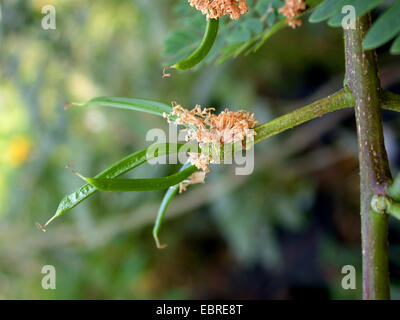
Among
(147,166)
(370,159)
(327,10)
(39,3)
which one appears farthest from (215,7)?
(39,3)

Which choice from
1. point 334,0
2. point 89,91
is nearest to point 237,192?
point 89,91

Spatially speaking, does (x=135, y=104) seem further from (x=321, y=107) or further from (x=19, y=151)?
(x=19, y=151)

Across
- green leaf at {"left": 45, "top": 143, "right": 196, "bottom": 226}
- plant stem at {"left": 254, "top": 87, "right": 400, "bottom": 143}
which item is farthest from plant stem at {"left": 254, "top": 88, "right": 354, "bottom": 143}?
green leaf at {"left": 45, "top": 143, "right": 196, "bottom": 226}

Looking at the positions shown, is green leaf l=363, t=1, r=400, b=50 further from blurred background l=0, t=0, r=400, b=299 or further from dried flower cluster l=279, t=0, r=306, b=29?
blurred background l=0, t=0, r=400, b=299

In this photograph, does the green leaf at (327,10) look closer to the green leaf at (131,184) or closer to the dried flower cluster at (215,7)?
the dried flower cluster at (215,7)

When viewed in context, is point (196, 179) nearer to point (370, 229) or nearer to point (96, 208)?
point (370, 229)

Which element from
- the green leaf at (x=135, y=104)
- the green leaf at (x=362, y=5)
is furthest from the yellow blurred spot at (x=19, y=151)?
the green leaf at (x=362, y=5)
